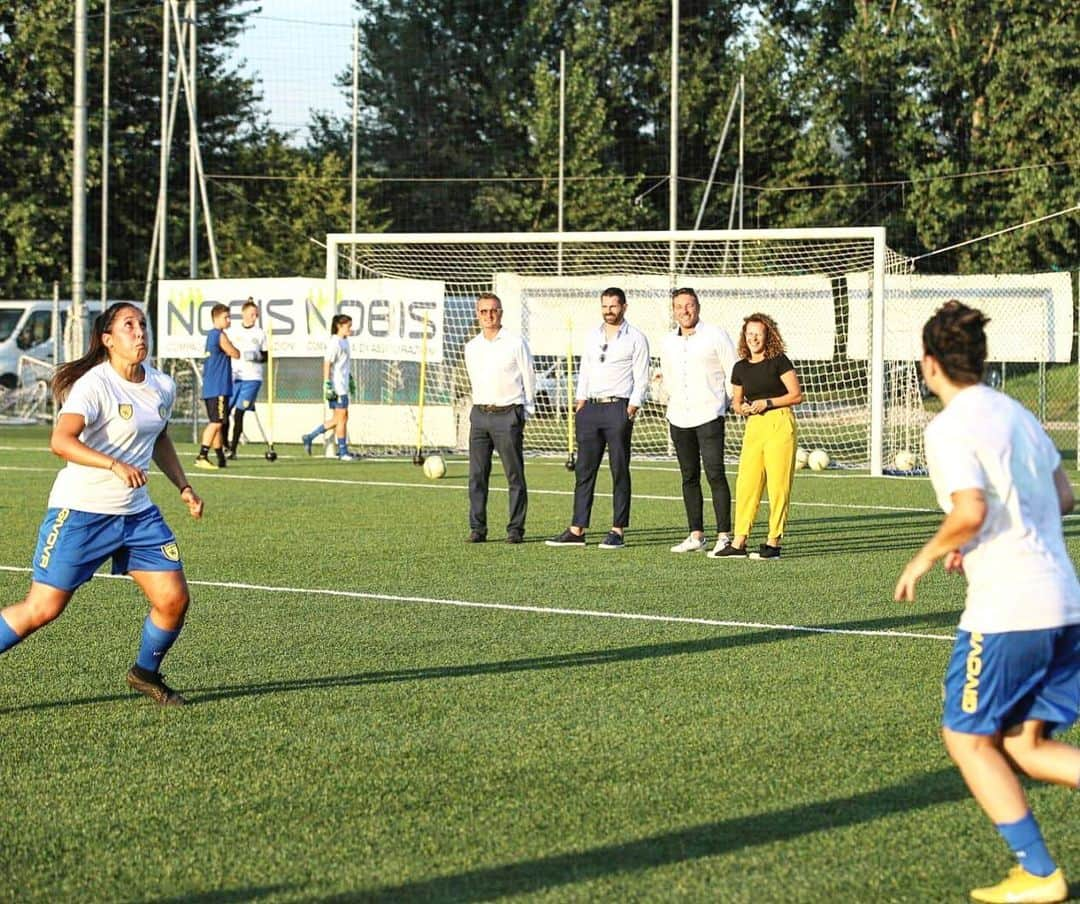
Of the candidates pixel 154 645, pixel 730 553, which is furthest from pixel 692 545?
pixel 154 645

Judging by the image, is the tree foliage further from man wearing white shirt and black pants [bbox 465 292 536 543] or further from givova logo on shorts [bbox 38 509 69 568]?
givova logo on shorts [bbox 38 509 69 568]

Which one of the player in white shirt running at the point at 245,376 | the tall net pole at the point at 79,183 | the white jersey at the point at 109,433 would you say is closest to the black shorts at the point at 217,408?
the player in white shirt running at the point at 245,376

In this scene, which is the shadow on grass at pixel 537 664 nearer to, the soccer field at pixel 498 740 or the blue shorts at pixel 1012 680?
the soccer field at pixel 498 740

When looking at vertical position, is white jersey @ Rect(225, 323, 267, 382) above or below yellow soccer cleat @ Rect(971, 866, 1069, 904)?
above

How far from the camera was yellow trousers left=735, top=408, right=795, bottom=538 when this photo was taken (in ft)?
41.9

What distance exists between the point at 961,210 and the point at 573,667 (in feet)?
114

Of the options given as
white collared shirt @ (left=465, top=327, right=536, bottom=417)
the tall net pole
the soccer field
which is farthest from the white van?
the soccer field

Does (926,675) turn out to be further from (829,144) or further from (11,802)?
(829,144)

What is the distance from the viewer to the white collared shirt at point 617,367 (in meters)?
A: 13.5

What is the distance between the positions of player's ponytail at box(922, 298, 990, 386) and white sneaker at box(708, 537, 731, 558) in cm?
820

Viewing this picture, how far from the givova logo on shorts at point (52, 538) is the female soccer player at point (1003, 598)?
3701mm

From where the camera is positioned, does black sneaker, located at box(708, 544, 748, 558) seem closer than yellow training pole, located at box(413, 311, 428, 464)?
Yes

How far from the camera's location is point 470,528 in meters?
14.3

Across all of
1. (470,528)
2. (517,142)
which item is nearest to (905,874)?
(470,528)
